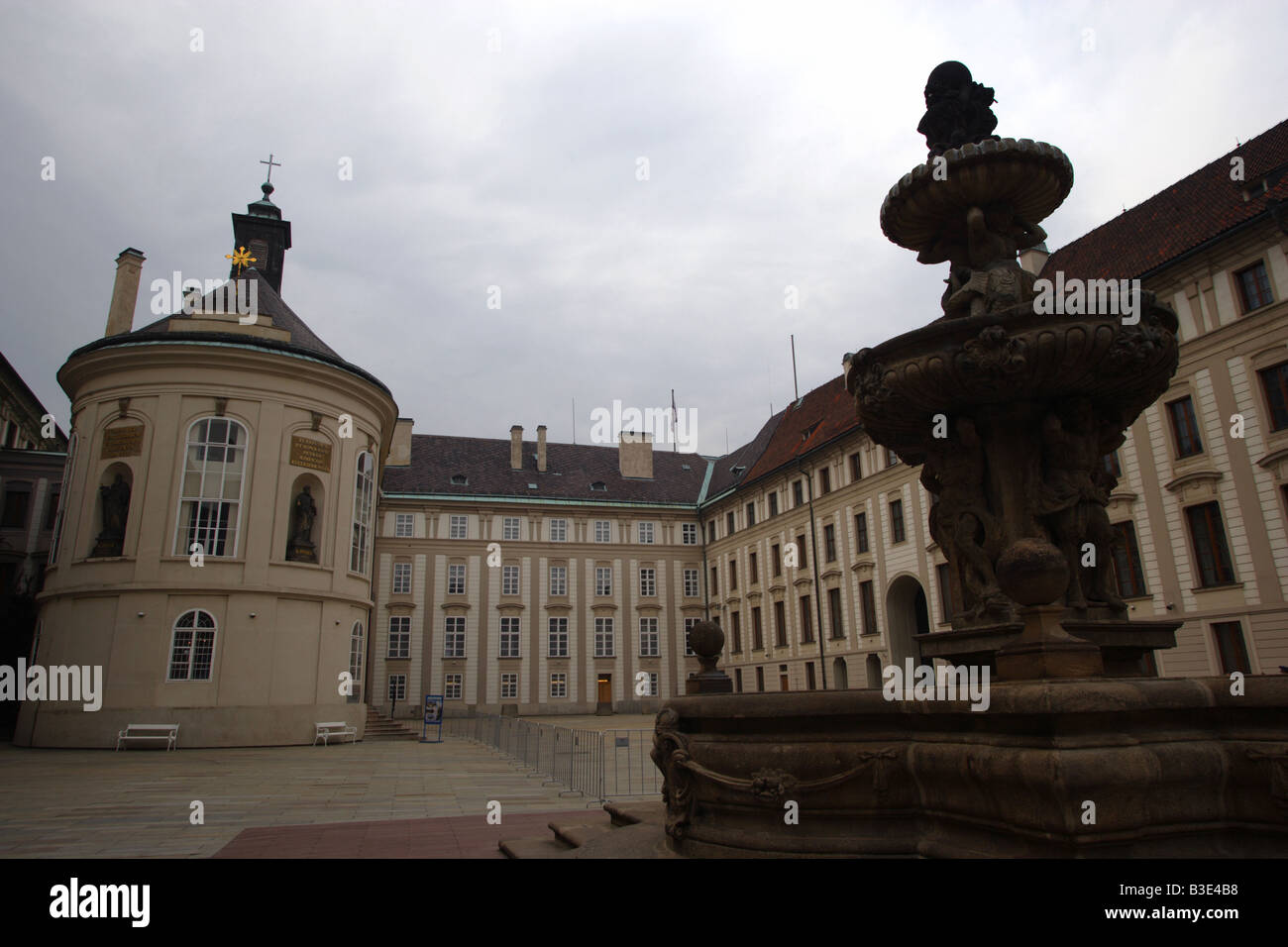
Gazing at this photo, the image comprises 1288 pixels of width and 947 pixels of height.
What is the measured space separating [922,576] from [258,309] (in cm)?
2730

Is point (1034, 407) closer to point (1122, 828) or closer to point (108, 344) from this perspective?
point (1122, 828)

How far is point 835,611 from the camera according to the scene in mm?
38812

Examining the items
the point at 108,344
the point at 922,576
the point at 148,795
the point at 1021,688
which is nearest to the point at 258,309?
the point at 108,344

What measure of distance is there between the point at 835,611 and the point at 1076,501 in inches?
1318

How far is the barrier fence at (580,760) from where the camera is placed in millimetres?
13383

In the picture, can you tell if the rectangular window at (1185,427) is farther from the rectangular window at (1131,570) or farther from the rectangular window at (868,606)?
the rectangular window at (868,606)

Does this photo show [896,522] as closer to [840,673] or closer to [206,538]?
[840,673]

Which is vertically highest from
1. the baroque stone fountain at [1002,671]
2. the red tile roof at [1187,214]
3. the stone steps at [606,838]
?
the red tile roof at [1187,214]

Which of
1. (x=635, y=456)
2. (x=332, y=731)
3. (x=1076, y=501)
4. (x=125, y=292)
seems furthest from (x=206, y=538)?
(x=635, y=456)

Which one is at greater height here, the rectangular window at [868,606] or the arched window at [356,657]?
the rectangular window at [868,606]

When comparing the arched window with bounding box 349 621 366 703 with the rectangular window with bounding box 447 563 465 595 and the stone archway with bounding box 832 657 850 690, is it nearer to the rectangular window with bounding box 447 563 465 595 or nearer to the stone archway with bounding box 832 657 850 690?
the rectangular window with bounding box 447 563 465 595

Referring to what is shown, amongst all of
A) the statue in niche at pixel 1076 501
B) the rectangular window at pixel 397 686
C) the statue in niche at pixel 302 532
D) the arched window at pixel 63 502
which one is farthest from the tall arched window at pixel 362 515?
the statue in niche at pixel 1076 501

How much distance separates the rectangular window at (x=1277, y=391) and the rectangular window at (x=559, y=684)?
125ft
